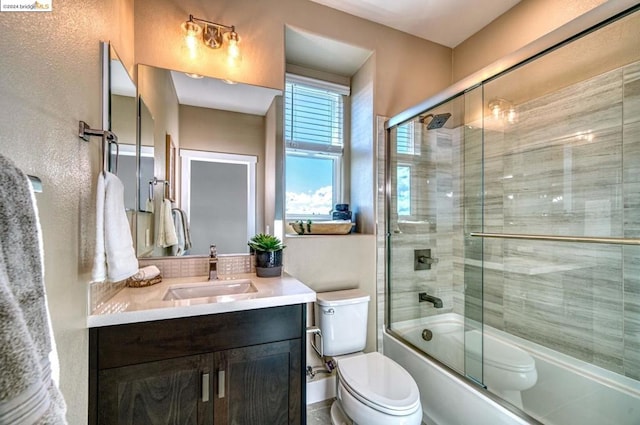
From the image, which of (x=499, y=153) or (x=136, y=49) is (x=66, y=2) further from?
(x=499, y=153)

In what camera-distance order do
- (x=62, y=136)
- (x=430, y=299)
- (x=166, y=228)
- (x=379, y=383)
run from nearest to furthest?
(x=62, y=136) < (x=379, y=383) < (x=166, y=228) < (x=430, y=299)

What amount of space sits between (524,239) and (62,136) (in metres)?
2.44

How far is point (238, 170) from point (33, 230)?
1377 millimetres

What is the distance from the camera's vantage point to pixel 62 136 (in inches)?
32.6

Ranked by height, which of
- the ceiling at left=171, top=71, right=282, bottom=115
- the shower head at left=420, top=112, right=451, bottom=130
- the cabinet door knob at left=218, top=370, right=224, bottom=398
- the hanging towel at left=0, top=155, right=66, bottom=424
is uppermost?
the ceiling at left=171, top=71, right=282, bottom=115

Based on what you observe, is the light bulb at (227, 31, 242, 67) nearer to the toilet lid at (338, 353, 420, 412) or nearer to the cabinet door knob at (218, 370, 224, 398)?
the cabinet door knob at (218, 370, 224, 398)

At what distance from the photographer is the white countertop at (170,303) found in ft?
3.49

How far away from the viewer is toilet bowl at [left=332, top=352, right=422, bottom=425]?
123 cm

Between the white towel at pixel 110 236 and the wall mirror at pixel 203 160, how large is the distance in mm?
515

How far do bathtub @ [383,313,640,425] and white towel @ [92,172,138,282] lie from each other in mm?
1727

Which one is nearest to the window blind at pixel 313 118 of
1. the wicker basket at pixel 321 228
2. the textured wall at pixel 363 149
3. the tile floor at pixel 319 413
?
the textured wall at pixel 363 149

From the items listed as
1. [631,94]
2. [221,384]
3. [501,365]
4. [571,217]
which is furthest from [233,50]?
[501,365]

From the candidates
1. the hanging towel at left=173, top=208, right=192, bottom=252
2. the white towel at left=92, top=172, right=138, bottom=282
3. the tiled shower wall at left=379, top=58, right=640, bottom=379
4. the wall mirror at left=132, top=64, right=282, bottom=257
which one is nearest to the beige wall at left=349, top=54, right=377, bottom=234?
the tiled shower wall at left=379, top=58, right=640, bottom=379

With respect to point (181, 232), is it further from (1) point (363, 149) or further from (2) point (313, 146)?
(1) point (363, 149)
